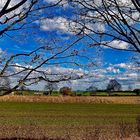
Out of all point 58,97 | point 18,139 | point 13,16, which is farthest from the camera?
point 58,97

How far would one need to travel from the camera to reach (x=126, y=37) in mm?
11172

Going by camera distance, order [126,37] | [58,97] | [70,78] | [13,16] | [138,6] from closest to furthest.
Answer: [13,16] < [70,78] < [138,6] < [126,37] < [58,97]

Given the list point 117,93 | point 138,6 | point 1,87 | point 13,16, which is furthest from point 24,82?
point 117,93

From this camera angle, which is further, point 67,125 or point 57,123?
point 57,123

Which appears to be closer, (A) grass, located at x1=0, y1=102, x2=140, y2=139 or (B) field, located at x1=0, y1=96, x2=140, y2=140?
(B) field, located at x1=0, y1=96, x2=140, y2=140

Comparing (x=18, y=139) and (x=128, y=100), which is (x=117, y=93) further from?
(x=18, y=139)

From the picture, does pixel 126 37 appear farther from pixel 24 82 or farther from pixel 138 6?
pixel 24 82

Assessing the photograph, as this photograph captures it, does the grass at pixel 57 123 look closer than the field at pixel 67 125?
No

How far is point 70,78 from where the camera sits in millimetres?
8836

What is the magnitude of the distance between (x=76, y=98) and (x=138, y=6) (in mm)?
81797

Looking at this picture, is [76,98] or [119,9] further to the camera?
[76,98]

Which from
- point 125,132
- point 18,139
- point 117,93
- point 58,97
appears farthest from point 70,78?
point 117,93

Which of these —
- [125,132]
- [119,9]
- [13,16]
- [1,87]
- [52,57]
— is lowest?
[125,132]

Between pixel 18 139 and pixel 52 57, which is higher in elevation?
pixel 52 57
